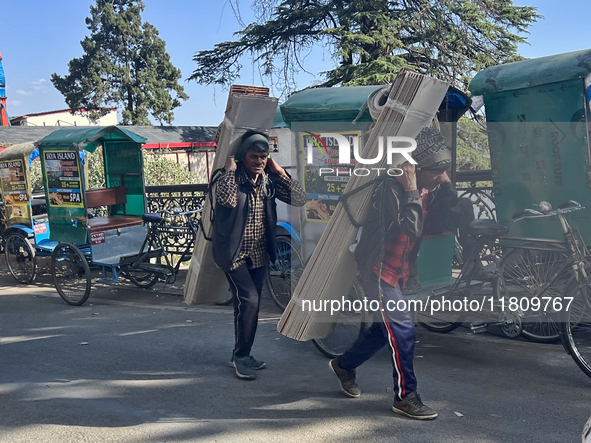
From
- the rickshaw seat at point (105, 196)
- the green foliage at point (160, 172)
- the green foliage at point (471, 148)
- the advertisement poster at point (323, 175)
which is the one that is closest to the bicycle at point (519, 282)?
the advertisement poster at point (323, 175)

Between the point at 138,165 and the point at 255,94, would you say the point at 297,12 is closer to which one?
the point at 138,165

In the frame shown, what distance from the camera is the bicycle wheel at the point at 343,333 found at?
5.09 meters

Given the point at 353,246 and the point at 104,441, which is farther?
the point at 353,246

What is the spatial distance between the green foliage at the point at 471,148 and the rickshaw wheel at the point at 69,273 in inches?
383

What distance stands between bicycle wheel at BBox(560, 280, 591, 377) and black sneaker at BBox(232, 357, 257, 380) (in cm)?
233

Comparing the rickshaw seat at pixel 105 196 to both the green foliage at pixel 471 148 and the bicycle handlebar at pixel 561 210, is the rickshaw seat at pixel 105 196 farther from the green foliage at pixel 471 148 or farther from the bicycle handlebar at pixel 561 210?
the green foliage at pixel 471 148

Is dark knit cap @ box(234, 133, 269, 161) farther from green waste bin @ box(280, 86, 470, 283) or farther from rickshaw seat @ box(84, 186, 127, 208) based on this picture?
rickshaw seat @ box(84, 186, 127, 208)

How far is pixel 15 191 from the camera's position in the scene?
934cm

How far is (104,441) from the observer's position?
3.83 m

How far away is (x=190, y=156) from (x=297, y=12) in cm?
1154

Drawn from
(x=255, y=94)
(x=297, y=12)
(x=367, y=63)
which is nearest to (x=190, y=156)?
(x=297, y=12)

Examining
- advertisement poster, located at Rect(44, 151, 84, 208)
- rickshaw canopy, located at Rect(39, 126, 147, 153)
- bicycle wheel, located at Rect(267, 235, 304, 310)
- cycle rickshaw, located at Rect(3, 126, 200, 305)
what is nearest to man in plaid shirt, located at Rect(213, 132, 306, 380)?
bicycle wheel, located at Rect(267, 235, 304, 310)

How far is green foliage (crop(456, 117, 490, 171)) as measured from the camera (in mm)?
14930

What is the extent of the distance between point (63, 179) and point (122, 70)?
35.7 meters
